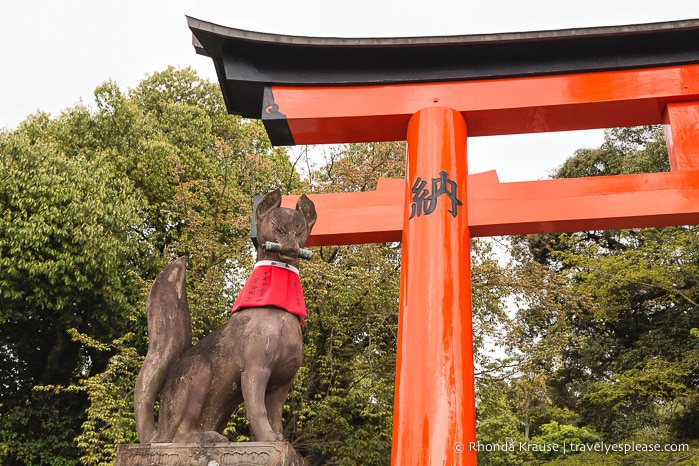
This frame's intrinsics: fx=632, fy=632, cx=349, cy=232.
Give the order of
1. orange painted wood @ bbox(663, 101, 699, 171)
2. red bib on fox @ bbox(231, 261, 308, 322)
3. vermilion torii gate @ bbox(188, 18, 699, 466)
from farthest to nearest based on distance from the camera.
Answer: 1. orange painted wood @ bbox(663, 101, 699, 171)
2. vermilion torii gate @ bbox(188, 18, 699, 466)
3. red bib on fox @ bbox(231, 261, 308, 322)

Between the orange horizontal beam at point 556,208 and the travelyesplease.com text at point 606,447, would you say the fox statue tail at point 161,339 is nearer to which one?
the orange horizontal beam at point 556,208

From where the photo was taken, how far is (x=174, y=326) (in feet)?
11.3

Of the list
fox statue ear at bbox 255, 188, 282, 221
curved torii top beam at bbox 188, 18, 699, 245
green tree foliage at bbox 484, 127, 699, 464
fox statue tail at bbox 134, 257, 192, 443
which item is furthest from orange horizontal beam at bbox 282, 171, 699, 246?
green tree foliage at bbox 484, 127, 699, 464

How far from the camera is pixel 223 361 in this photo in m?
3.29

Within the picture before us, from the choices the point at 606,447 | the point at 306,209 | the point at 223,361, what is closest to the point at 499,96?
the point at 306,209

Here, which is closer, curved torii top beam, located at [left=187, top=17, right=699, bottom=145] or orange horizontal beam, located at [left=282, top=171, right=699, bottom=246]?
orange horizontal beam, located at [left=282, top=171, right=699, bottom=246]

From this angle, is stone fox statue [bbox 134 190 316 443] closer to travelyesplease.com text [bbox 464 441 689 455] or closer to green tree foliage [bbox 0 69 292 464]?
travelyesplease.com text [bbox 464 441 689 455]

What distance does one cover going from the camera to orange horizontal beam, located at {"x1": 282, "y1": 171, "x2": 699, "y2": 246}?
4637mm

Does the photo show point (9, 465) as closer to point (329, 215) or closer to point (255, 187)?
point (255, 187)

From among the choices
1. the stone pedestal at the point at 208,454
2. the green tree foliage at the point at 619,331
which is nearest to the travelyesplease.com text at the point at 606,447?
the green tree foliage at the point at 619,331

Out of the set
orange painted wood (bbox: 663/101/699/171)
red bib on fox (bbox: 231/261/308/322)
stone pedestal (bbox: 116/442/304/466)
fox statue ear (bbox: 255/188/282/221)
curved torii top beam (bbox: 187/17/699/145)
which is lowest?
stone pedestal (bbox: 116/442/304/466)

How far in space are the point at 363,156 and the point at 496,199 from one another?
6170 millimetres

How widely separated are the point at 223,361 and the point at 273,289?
46 cm

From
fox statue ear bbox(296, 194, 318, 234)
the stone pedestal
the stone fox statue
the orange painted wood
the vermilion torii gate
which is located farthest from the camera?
the orange painted wood
